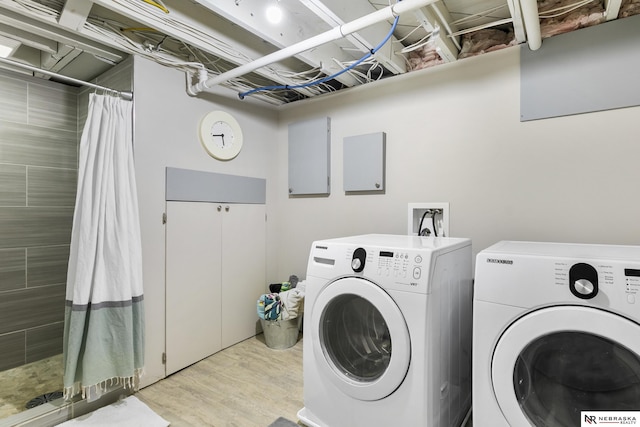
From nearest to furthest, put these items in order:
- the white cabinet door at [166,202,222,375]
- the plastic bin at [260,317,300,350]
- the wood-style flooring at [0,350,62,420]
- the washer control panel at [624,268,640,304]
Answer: the washer control panel at [624,268,640,304]
the wood-style flooring at [0,350,62,420]
the white cabinet door at [166,202,222,375]
the plastic bin at [260,317,300,350]

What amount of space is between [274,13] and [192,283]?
1846 mm

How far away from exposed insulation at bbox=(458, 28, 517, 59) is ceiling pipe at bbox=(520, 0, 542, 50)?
0.81 ft

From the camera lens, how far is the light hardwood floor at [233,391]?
5.86ft

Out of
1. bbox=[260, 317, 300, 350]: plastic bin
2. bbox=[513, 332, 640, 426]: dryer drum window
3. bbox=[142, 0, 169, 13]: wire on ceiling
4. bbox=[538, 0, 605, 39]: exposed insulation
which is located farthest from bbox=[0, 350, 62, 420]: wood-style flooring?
bbox=[538, 0, 605, 39]: exposed insulation

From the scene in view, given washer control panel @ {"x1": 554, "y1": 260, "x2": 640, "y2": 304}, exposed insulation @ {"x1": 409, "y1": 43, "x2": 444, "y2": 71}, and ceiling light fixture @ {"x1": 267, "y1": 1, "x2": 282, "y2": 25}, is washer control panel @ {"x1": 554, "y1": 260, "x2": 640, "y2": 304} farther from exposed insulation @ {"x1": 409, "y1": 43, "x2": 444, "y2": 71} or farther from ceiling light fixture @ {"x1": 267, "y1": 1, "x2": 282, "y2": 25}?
ceiling light fixture @ {"x1": 267, "y1": 1, "x2": 282, "y2": 25}

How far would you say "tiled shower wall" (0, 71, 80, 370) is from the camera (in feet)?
7.52

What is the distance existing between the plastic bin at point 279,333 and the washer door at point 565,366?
166 cm

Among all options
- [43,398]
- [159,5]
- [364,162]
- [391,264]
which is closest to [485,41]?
[364,162]

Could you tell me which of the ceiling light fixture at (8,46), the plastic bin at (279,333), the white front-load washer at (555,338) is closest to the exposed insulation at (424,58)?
the white front-load washer at (555,338)

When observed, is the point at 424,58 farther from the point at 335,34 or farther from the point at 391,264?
the point at 391,264

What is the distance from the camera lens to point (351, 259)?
159cm

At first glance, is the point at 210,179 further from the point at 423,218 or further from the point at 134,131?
the point at 423,218

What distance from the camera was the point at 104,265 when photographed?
1.79 meters

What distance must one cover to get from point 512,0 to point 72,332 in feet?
8.94
